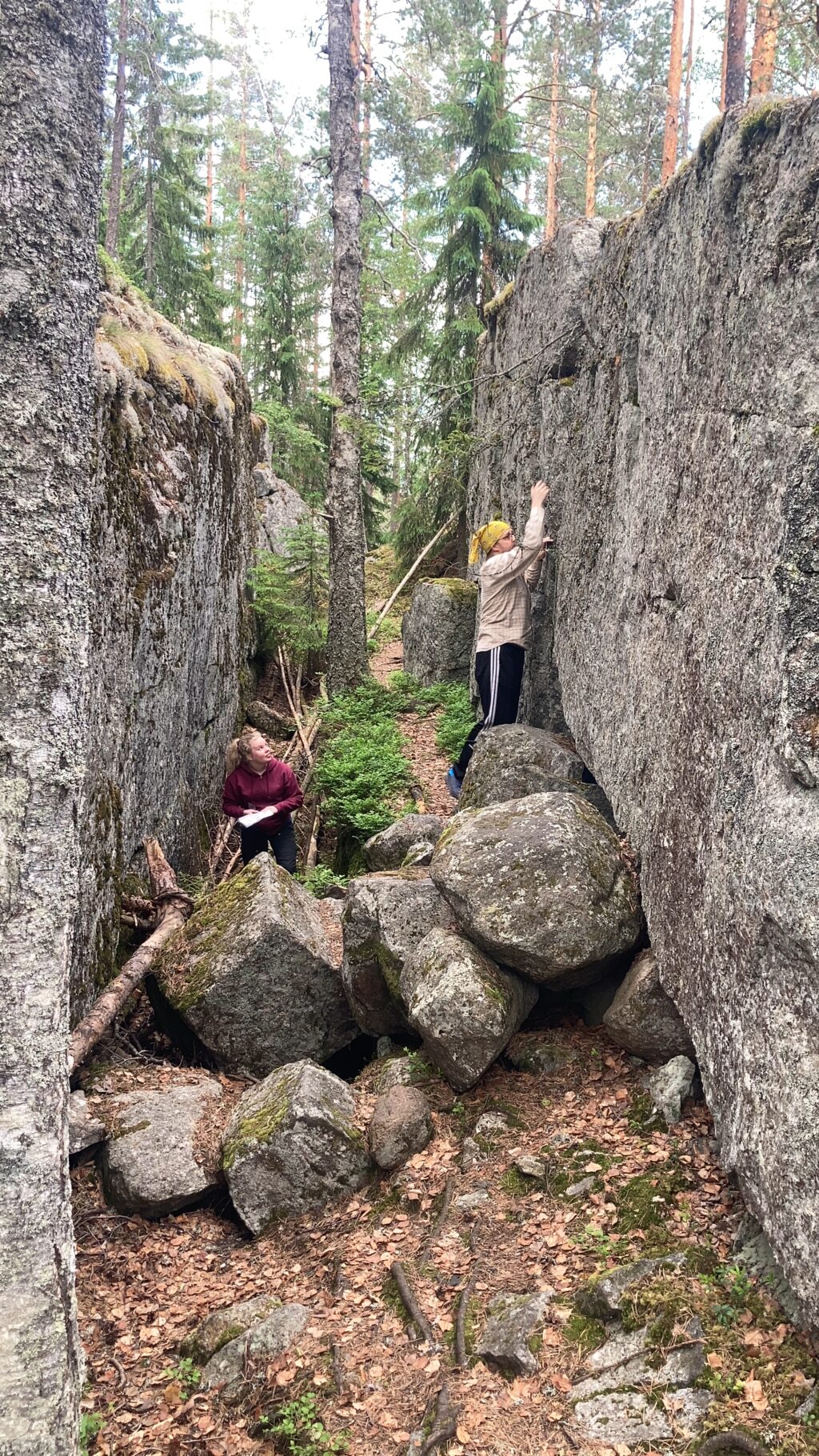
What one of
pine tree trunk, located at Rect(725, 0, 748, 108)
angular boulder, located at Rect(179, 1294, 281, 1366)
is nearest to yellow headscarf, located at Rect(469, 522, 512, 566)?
angular boulder, located at Rect(179, 1294, 281, 1366)

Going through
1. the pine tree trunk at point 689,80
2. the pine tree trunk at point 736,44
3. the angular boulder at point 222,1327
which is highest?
the pine tree trunk at point 689,80

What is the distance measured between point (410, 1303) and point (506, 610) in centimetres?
600

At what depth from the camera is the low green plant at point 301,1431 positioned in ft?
11.0

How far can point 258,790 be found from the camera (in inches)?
312

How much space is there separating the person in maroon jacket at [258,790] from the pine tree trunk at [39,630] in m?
5.06

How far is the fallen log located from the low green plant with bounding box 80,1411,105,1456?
1784 millimetres

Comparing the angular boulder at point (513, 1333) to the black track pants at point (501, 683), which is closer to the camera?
the angular boulder at point (513, 1333)

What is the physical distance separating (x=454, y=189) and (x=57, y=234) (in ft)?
49.2

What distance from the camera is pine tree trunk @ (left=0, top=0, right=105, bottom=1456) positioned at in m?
2.48

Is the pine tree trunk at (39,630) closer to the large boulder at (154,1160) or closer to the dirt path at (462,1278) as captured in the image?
the dirt path at (462,1278)

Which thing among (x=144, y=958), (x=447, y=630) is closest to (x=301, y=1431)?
(x=144, y=958)

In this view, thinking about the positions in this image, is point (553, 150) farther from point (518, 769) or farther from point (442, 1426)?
point (442, 1426)

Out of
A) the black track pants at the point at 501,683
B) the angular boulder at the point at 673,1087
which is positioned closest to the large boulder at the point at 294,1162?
the angular boulder at the point at 673,1087

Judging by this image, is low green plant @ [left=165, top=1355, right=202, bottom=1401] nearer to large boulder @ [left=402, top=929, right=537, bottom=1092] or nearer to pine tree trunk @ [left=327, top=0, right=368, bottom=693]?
large boulder @ [left=402, top=929, right=537, bottom=1092]
